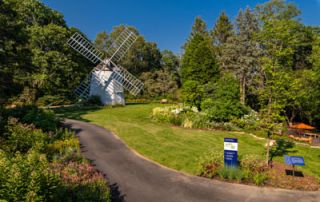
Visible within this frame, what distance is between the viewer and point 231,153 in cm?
988

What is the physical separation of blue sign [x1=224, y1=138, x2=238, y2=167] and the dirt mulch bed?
5.17 feet

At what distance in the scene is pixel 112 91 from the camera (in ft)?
98.6

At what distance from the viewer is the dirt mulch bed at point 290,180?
890cm

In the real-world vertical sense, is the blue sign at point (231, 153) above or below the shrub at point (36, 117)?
below

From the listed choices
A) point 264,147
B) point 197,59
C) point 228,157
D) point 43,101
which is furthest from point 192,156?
point 43,101

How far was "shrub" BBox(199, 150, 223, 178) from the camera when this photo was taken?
9.77 m

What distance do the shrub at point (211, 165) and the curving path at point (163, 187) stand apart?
0.43 metres

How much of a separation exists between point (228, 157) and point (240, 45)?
24910 mm

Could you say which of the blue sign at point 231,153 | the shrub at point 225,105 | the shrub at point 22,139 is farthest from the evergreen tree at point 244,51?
the shrub at point 22,139

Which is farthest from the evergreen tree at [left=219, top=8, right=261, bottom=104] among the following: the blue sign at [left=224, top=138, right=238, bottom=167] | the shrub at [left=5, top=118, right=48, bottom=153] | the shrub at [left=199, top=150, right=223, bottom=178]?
the shrub at [left=5, top=118, right=48, bottom=153]

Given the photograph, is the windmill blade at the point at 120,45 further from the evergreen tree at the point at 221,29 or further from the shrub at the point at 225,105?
the evergreen tree at the point at 221,29

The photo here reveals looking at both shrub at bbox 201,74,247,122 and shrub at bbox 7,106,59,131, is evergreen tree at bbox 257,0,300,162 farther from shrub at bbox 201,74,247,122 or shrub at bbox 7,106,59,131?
shrub at bbox 7,106,59,131

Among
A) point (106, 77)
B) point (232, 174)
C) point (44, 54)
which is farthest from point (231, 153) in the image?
point (44, 54)

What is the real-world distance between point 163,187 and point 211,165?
9.20ft
